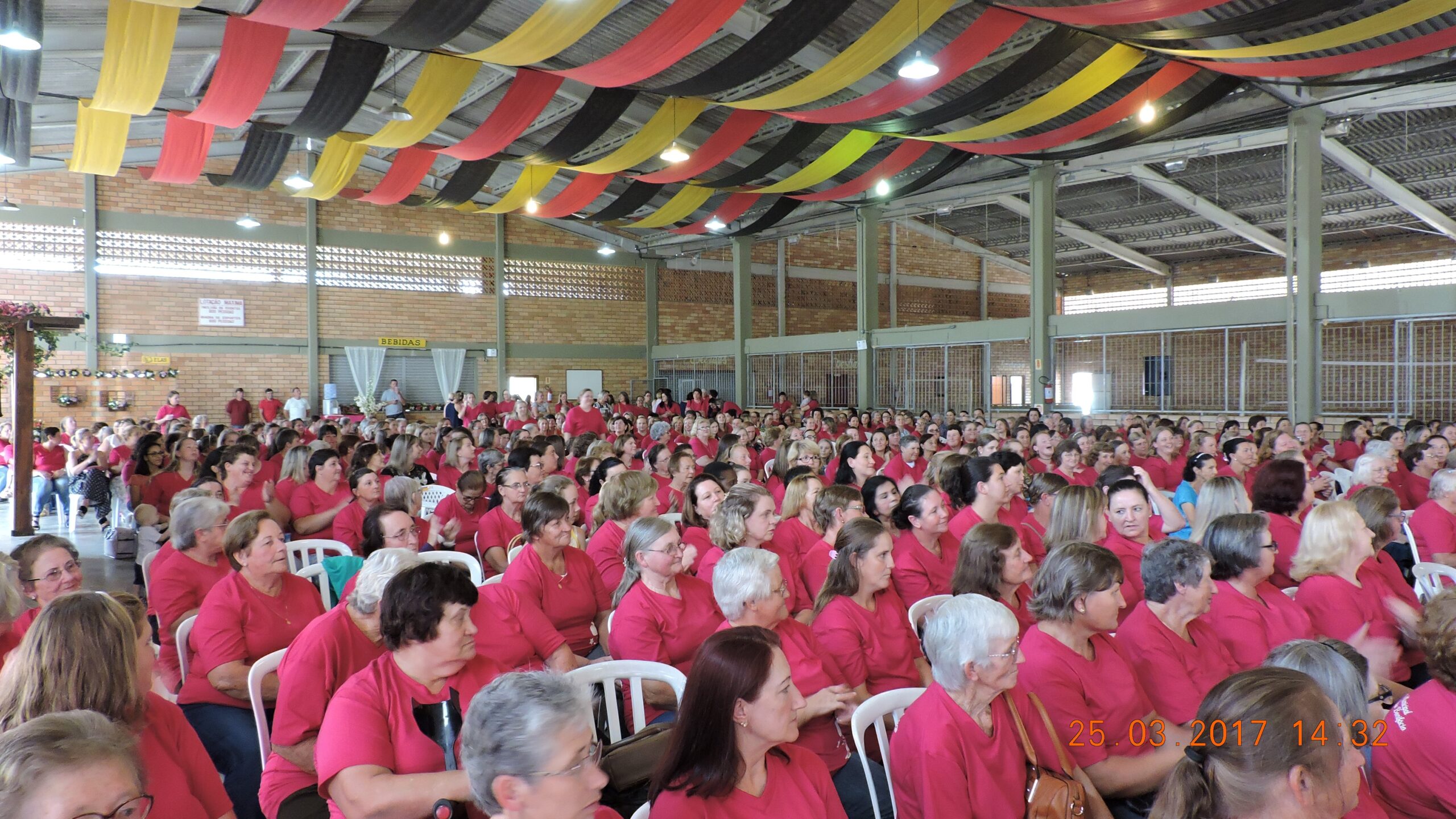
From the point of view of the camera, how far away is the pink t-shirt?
306 cm

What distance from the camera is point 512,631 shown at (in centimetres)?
314

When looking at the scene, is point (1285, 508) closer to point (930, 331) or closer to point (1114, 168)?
point (1114, 168)

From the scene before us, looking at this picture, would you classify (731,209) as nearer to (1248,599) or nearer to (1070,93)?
(1070,93)

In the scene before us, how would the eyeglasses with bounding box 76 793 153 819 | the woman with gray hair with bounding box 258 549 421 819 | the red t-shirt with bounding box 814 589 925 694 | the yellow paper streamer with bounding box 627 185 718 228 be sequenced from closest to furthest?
the eyeglasses with bounding box 76 793 153 819
the woman with gray hair with bounding box 258 549 421 819
the red t-shirt with bounding box 814 589 925 694
the yellow paper streamer with bounding box 627 185 718 228

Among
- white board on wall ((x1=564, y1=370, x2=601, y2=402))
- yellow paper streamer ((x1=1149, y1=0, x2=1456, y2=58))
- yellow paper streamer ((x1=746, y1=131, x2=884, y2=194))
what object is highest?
yellow paper streamer ((x1=746, y1=131, x2=884, y2=194))

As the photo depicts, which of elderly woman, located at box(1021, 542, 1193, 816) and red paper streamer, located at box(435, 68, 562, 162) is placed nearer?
elderly woman, located at box(1021, 542, 1193, 816)

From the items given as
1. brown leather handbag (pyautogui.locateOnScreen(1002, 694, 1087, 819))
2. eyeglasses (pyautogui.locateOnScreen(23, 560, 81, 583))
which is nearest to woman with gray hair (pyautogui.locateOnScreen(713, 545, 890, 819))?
brown leather handbag (pyautogui.locateOnScreen(1002, 694, 1087, 819))

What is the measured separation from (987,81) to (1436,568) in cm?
613

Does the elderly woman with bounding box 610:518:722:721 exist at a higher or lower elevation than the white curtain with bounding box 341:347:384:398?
lower

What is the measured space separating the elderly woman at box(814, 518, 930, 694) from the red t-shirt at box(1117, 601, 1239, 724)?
742 mm

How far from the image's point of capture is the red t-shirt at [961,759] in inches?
83.0

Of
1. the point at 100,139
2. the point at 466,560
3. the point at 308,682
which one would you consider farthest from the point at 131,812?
the point at 100,139

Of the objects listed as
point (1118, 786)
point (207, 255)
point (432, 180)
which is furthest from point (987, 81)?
point (207, 255)

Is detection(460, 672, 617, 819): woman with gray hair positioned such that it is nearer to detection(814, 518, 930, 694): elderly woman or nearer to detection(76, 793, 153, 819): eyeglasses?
detection(76, 793, 153, 819): eyeglasses
